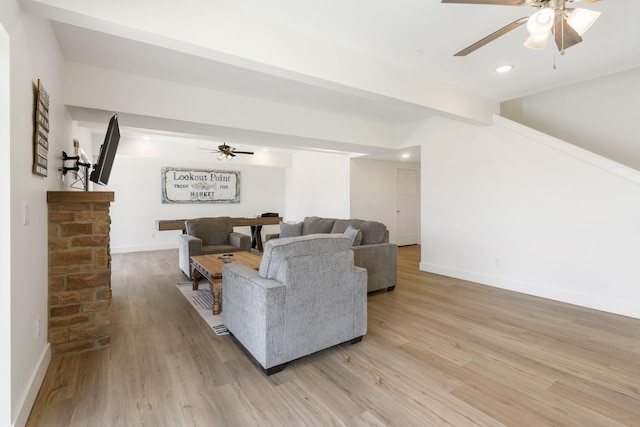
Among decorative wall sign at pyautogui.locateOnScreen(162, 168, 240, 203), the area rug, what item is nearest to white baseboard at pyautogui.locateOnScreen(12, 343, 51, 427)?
the area rug

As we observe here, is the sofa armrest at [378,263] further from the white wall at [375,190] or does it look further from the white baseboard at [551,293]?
the white wall at [375,190]

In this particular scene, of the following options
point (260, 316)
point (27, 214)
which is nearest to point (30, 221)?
point (27, 214)

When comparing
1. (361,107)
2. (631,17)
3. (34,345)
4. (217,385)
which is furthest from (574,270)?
(34,345)

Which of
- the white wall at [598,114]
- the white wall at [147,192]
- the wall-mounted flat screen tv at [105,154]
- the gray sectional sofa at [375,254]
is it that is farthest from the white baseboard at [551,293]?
the white wall at [147,192]

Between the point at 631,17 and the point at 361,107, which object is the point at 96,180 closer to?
the point at 361,107

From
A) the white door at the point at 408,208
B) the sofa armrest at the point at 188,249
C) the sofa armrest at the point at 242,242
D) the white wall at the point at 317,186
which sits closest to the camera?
the sofa armrest at the point at 188,249

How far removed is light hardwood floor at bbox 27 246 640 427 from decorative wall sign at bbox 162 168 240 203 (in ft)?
15.2

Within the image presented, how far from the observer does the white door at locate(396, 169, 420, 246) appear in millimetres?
7527

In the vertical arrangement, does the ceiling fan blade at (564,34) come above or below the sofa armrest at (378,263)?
above

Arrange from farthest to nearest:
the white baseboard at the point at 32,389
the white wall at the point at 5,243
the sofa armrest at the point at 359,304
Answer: the sofa armrest at the point at 359,304 < the white baseboard at the point at 32,389 < the white wall at the point at 5,243

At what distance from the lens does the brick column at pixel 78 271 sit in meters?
2.25

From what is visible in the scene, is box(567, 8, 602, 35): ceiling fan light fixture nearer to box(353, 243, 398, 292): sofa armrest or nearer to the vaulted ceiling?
the vaulted ceiling

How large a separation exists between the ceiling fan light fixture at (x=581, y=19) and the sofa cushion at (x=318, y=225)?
3.65 metres

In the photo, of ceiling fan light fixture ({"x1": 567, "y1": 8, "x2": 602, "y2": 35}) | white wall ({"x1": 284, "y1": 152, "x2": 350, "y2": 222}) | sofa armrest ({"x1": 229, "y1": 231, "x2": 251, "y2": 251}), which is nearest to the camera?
ceiling fan light fixture ({"x1": 567, "y1": 8, "x2": 602, "y2": 35})
